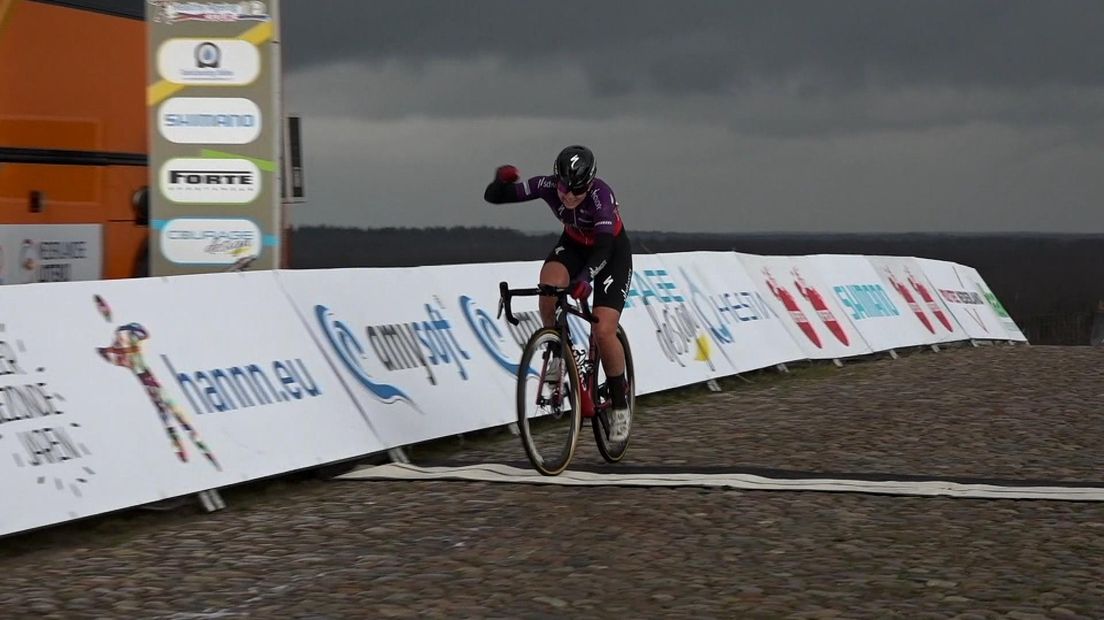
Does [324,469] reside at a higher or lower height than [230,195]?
lower

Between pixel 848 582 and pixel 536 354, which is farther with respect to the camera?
pixel 536 354

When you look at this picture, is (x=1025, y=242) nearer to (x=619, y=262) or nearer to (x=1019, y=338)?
(x=1019, y=338)

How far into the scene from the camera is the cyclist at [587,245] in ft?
33.4

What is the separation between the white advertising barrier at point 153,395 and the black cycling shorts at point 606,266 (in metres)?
1.63

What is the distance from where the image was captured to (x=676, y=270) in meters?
17.0

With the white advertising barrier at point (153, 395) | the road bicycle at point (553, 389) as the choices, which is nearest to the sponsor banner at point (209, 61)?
the white advertising barrier at point (153, 395)

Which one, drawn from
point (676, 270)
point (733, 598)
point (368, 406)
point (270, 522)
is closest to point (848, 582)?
point (733, 598)

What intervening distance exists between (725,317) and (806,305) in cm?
250

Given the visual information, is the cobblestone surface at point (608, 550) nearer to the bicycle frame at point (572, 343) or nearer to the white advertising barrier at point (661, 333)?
the bicycle frame at point (572, 343)

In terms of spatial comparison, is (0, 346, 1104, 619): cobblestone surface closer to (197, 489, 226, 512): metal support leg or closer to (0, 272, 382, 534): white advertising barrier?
(197, 489, 226, 512): metal support leg

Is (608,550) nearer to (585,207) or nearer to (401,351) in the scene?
(585,207)

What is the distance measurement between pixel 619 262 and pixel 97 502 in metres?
3.78

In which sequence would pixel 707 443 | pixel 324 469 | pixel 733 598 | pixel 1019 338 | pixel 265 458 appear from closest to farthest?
1. pixel 733 598
2. pixel 265 458
3. pixel 324 469
4. pixel 707 443
5. pixel 1019 338

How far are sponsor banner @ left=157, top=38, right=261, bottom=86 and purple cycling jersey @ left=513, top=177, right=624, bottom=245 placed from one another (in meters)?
6.24
